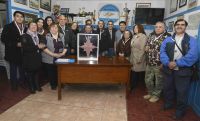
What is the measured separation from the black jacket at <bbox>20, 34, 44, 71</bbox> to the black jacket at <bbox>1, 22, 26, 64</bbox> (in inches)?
8.3

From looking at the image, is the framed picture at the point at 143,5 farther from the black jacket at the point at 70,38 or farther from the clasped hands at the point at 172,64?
the clasped hands at the point at 172,64

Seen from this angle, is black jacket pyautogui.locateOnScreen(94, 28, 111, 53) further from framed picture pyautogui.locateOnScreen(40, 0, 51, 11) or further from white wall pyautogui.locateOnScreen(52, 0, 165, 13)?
framed picture pyautogui.locateOnScreen(40, 0, 51, 11)

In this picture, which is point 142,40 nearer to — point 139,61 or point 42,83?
point 139,61

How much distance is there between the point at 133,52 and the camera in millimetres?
3369

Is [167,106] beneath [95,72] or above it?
beneath

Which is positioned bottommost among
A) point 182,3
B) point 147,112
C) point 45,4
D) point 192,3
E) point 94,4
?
point 147,112

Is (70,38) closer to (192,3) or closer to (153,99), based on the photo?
(153,99)

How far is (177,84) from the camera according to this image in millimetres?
2520

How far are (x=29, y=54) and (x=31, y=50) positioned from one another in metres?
0.09

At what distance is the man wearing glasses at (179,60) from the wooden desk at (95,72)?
2.08ft

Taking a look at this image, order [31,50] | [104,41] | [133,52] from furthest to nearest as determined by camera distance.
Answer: [104,41], [133,52], [31,50]

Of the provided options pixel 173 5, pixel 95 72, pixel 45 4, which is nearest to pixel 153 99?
pixel 95 72

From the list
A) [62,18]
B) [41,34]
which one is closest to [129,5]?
[62,18]

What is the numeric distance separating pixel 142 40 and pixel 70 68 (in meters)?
1.38
